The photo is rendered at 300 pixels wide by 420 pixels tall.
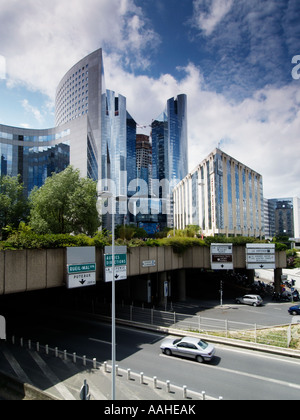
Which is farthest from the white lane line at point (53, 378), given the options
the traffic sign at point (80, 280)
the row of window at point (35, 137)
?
the row of window at point (35, 137)

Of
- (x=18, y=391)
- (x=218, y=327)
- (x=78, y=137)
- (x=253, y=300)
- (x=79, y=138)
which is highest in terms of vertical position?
(x=78, y=137)

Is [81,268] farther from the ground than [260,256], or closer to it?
farther from the ground

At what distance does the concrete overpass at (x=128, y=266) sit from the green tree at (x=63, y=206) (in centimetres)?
721

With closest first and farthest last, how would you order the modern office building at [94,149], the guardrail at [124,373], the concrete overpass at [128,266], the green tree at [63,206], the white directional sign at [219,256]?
1. the guardrail at [124,373]
2. the concrete overpass at [128,266]
3. the green tree at [63,206]
4. the white directional sign at [219,256]
5. the modern office building at [94,149]

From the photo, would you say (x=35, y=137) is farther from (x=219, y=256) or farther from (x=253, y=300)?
(x=253, y=300)

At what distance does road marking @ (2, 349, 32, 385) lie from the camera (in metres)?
13.6

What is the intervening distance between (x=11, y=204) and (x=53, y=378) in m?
24.7

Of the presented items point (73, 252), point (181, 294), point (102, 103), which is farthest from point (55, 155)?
point (73, 252)

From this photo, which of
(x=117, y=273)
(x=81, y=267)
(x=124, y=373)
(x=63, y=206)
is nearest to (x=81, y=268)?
(x=81, y=267)

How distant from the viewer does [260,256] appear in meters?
36.9

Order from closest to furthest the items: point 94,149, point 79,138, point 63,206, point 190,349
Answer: point 190,349 < point 63,206 < point 79,138 < point 94,149

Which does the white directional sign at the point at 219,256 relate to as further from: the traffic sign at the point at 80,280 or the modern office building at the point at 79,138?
the traffic sign at the point at 80,280

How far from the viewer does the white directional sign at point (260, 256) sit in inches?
1439

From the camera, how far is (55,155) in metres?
83.9
